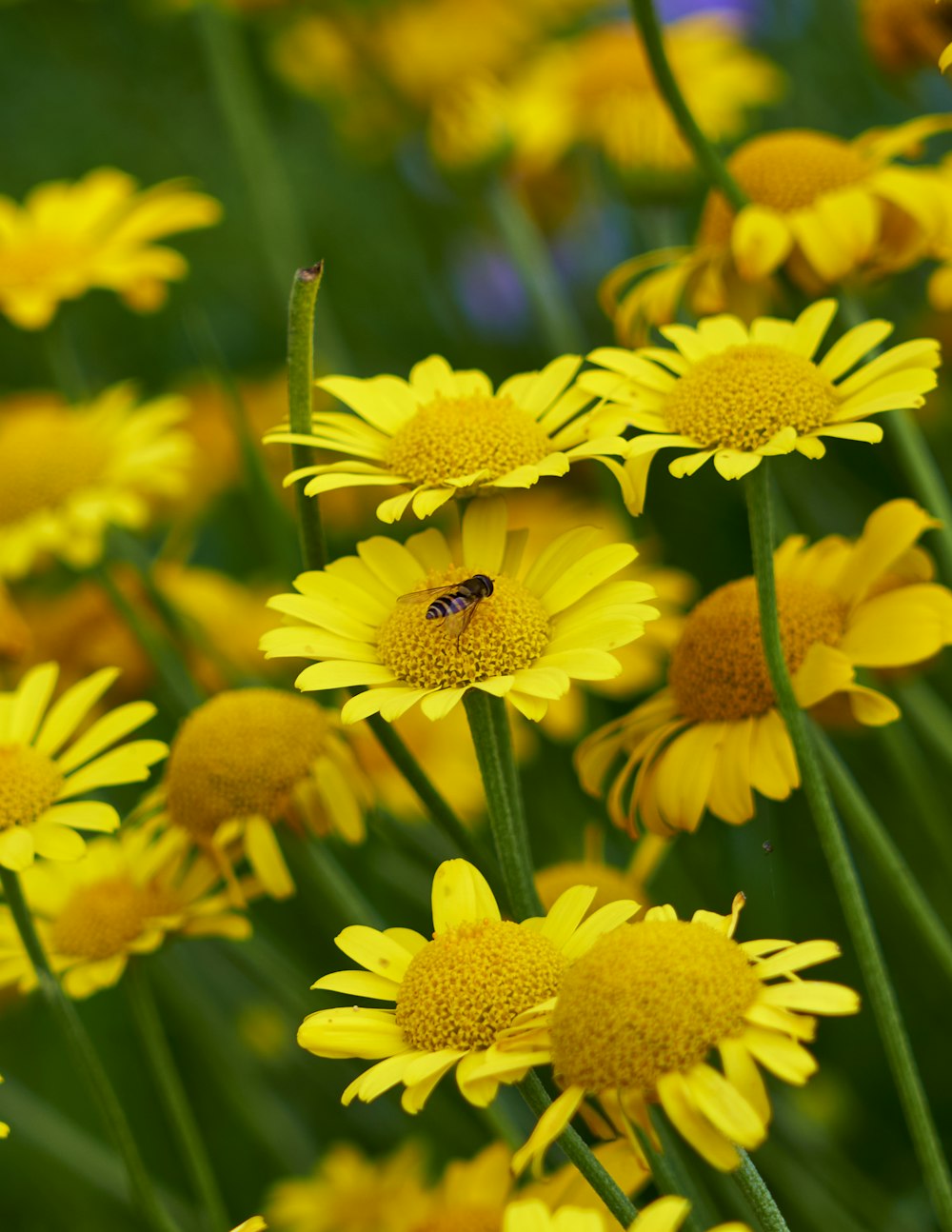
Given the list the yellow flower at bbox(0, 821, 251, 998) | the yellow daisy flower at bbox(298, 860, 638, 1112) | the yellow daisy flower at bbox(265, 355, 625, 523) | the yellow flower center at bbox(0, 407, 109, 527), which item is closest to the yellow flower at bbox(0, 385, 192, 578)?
the yellow flower center at bbox(0, 407, 109, 527)

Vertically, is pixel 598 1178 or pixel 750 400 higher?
pixel 750 400

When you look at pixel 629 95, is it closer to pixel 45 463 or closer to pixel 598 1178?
pixel 45 463

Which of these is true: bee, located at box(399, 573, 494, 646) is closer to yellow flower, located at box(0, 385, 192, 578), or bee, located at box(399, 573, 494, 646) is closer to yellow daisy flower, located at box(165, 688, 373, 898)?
yellow daisy flower, located at box(165, 688, 373, 898)

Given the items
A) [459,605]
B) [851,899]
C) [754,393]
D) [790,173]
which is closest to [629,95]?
[790,173]

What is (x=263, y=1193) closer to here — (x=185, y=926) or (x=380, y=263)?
(x=185, y=926)

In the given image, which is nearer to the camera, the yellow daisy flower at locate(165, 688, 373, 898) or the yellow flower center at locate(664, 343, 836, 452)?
the yellow flower center at locate(664, 343, 836, 452)

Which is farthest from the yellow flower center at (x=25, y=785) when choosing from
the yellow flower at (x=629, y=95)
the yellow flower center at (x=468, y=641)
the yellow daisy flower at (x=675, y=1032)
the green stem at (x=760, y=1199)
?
the yellow flower at (x=629, y=95)

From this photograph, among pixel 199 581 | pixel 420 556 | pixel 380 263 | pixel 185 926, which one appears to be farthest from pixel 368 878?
pixel 380 263
